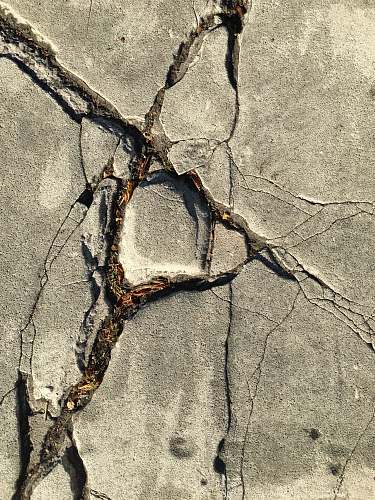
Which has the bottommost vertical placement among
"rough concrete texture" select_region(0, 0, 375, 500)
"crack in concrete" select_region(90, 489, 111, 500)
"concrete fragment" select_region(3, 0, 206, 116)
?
"crack in concrete" select_region(90, 489, 111, 500)

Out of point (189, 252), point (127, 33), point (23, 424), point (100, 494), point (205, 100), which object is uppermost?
point (127, 33)

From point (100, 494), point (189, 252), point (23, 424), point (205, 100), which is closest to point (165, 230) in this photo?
point (189, 252)

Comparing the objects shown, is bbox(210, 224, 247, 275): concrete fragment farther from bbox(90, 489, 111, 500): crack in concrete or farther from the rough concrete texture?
bbox(90, 489, 111, 500): crack in concrete

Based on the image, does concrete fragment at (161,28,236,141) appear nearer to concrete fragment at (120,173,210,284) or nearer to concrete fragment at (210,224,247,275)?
concrete fragment at (120,173,210,284)

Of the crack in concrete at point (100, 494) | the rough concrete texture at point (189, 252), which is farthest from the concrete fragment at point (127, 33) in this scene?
the crack in concrete at point (100, 494)

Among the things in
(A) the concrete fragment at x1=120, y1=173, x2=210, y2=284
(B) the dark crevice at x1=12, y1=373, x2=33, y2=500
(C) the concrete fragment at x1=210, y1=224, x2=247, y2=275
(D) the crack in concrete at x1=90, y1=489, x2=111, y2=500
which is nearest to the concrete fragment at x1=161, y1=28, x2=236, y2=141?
(A) the concrete fragment at x1=120, y1=173, x2=210, y2=284

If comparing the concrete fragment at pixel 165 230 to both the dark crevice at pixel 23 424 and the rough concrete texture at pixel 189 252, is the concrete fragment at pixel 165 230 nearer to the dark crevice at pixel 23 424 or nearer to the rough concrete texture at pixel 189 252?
the rough concrete texture at pixel 189 252

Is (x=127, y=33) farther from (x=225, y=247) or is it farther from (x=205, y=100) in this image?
(x=225, y=247)

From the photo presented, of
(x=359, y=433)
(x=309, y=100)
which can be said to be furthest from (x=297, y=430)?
(x=309, y=100)

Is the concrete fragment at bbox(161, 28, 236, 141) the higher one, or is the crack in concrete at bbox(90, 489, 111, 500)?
the concrete fragment at bbox(161, 28, 236, 141)
